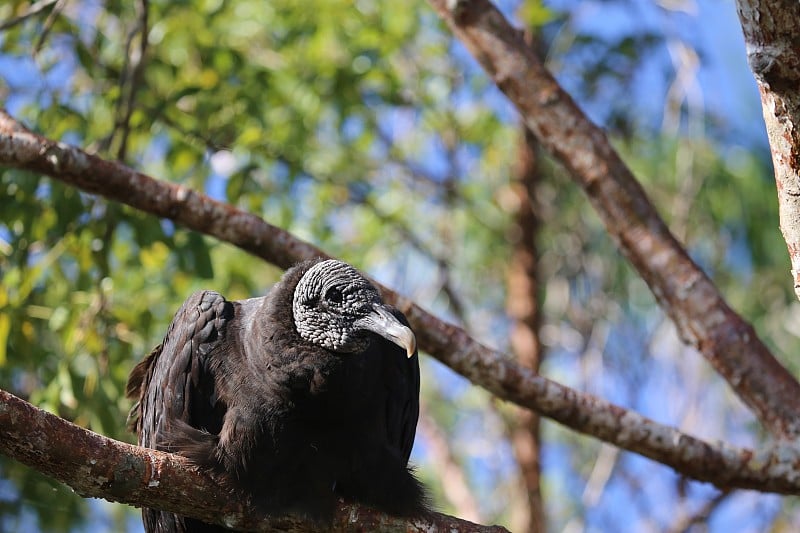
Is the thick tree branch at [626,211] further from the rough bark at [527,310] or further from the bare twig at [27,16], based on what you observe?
the rough bark at [527,310]

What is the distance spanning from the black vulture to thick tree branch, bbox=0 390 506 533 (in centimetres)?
5

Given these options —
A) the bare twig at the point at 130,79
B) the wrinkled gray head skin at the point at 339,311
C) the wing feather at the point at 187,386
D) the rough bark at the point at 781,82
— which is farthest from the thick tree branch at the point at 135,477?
the bare twig at the point at 130,79

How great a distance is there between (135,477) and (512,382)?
1802 mm

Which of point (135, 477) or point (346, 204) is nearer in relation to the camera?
point (135, 477)

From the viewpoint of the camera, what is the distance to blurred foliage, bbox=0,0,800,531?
449 centimetres

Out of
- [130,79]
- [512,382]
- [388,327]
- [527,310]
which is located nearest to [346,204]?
[527,310]

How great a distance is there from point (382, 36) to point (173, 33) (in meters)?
1.33

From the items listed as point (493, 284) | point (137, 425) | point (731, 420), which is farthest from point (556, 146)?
point (731, 420)

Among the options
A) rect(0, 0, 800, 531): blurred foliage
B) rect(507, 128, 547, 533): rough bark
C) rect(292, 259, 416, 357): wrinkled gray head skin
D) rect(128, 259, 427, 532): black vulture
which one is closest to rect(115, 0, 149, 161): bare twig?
rect(0, 0, 800, 531): blurred foliage

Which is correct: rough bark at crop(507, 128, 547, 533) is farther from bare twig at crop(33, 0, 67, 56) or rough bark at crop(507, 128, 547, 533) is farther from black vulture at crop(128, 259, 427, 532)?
bare twig at crop(33, 0, 67, 56)

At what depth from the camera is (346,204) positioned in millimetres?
7711

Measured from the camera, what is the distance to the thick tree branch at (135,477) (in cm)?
243

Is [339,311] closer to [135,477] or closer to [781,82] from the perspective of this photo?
[135,477]

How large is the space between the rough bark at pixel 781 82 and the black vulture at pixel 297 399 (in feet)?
3.78
